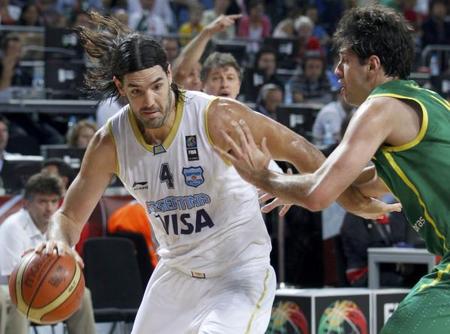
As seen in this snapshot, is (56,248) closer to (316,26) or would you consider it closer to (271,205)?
(271,205)

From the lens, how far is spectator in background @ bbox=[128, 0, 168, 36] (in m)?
16.4

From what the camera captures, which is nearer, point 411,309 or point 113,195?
point 411,309

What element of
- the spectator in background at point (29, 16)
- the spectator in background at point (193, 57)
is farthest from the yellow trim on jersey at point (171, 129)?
the spectator in background at point (29, 16)

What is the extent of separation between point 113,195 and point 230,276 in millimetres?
5104

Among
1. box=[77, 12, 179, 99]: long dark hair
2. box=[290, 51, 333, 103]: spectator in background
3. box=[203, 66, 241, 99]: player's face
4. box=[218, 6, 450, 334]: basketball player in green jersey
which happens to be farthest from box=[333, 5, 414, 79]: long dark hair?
box=[290, 51, 333, 103]: spectator in background

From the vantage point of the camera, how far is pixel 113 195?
10406 mm

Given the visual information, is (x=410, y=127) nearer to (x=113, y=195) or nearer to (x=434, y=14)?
(x=113, y=195)

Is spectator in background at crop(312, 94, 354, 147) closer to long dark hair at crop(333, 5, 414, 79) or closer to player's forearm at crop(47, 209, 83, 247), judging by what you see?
player's forearm at crop(47, 209, 83, 247)

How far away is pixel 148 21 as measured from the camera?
1667 centimetres

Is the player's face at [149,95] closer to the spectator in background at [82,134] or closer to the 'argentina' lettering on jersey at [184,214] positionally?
the 'argentina' lettering on jersey at [184,214]

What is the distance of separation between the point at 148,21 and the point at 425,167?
1263cm

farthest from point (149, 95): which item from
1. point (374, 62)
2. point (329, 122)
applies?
point (329, 122)

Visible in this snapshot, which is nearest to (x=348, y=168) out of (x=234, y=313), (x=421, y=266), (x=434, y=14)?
(x=234, y=313)

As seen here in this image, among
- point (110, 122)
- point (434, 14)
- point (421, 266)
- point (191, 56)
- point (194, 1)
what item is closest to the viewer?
point (110, 122)
